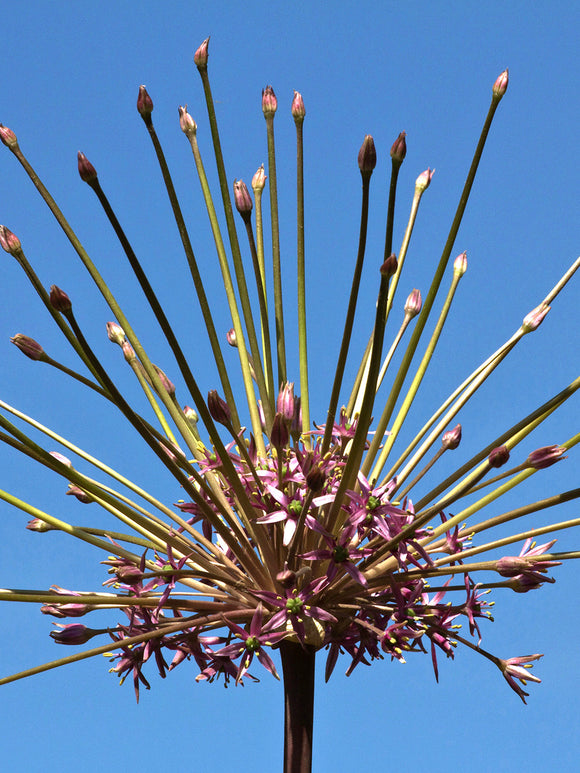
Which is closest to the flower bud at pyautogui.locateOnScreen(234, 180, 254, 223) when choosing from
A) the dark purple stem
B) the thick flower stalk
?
the thick flower stalk

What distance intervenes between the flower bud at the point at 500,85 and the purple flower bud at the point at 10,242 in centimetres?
221

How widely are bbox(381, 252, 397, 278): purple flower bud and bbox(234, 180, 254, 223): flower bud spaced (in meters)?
1.51

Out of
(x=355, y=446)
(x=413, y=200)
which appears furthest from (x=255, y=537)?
(x=413, y=200)

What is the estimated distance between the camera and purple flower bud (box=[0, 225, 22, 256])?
157 inches

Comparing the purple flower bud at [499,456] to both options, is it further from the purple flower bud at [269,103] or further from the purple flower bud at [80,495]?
the purple flower bud at [269,103]

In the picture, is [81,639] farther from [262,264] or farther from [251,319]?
[262,264]

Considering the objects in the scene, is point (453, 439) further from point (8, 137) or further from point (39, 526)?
point (8, 137)

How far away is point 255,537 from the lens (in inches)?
162

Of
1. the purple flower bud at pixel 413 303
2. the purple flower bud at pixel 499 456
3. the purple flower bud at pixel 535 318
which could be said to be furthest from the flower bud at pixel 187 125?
the purple flower bud at pixel 499 456

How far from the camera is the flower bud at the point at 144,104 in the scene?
3.98 meters

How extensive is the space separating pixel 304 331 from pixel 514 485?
1311 millimetres

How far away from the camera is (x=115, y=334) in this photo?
16.4 feet

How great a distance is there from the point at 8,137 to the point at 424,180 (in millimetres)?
2382

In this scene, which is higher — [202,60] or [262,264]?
[202,60]
